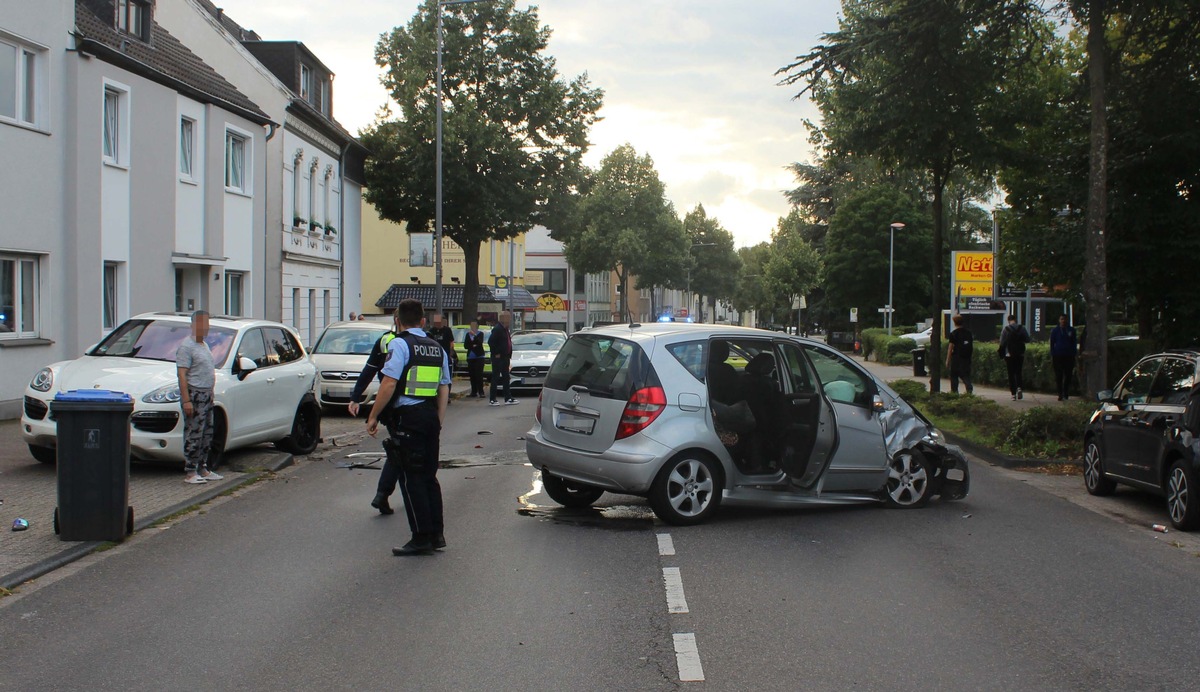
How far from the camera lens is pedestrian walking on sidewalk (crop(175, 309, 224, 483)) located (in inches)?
435

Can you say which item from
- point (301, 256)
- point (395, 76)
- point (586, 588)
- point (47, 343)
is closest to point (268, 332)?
point (47, 343)

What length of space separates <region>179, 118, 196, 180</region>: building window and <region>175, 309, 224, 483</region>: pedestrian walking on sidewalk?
1387 cm

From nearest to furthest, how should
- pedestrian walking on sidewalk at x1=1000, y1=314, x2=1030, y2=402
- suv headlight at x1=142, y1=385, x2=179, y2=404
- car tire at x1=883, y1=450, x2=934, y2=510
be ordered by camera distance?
1. car tire at x1=883, y1=450, x2=934, y2=510
2. suv headlight at x1=142, y1=385, x2=179, y2=404
3. pedestrian walking on sidewalk at x1=1000, y1=314, x2=1030, y2=402

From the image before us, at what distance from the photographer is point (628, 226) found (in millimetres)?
76875

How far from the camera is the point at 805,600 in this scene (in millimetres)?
6832

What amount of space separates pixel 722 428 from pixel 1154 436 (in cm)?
399

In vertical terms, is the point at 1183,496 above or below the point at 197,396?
below

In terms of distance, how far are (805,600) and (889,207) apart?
208 feet

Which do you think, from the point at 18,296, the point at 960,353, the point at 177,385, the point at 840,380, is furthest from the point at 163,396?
the point at 960,353

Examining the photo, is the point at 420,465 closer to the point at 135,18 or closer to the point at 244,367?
the point at 244,367

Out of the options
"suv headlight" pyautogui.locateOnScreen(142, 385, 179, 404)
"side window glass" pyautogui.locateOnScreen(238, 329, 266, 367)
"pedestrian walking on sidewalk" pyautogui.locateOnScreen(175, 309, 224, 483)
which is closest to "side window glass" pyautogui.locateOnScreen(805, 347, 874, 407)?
"pedestrian walking on sidewalk" pyautogui.locateOnScreen(175, 309, 224, 483)

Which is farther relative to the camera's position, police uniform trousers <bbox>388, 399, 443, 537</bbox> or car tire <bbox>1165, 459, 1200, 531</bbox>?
car tire <bbox>1165, 459, 1200, 531</bbox>

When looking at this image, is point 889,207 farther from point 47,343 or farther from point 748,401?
point 748,401

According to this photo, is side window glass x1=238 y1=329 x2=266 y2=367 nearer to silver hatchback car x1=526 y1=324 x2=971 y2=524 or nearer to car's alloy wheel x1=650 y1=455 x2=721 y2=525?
silver hatchback car x1=526 y1=324 x2=971 y2=524
